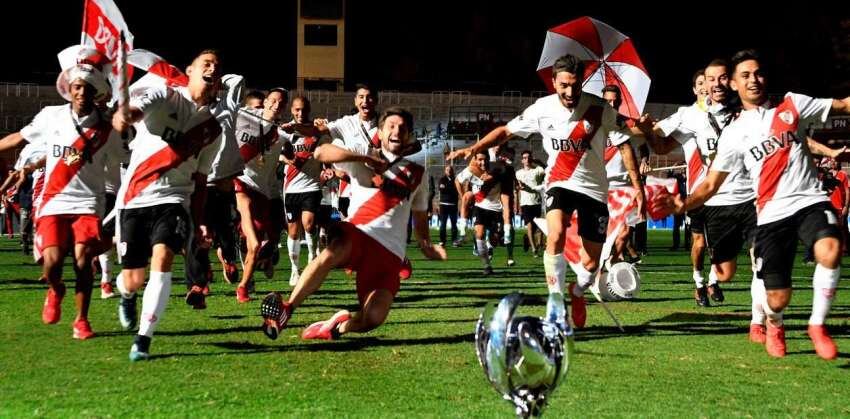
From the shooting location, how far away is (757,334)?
25.8ft

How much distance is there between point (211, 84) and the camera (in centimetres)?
742

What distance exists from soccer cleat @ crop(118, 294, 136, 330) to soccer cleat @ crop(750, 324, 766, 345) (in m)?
4.53

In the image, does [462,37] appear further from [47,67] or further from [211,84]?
A: [211,84]

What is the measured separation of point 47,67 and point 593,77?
141ft

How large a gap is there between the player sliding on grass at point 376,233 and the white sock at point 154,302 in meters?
0.78

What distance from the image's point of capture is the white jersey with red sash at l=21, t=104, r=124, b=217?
27.0 feet

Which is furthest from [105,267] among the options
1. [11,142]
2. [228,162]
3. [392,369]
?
[392,369]

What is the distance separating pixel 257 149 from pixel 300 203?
7.00 feet

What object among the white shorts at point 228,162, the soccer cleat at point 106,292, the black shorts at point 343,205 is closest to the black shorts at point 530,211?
the black shorts at point 343,205

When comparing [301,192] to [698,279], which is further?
[301,192]

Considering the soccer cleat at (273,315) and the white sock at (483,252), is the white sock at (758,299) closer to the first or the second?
the soccer cleat at (273,315)

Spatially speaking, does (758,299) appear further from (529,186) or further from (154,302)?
(529,186)

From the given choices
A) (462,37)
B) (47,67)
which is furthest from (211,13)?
(462,37)

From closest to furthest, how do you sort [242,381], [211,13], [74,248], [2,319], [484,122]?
[242,381]
[74,248]
[2,319]
[484,122]
[211,13]
